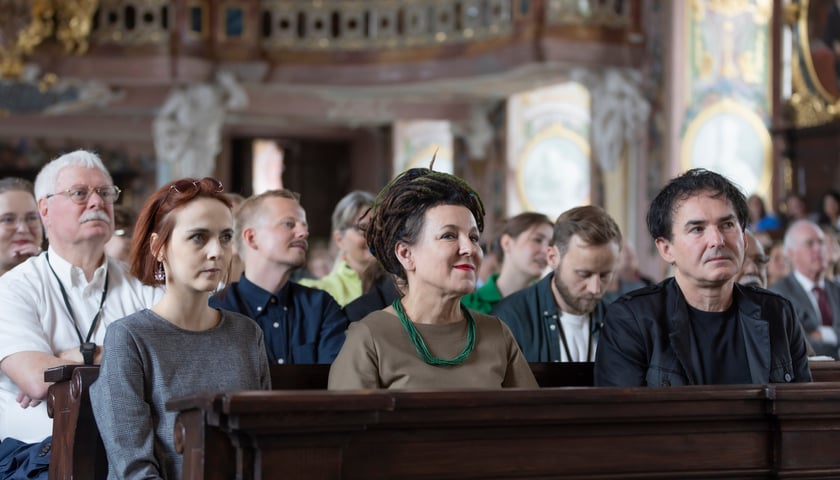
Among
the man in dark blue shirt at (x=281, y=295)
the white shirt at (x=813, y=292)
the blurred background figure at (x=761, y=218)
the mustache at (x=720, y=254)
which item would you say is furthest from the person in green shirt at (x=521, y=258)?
the blurred background figure at (x=761, y=218)

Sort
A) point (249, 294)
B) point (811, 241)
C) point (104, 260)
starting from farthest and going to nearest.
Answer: point (811, 241)
point (249, 294)
point (104, 260)

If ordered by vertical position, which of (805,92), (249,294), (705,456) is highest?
(805,92)

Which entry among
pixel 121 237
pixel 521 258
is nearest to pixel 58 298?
pixel 121 237

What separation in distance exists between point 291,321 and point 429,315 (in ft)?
4.69

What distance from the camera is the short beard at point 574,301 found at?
16.6 ft

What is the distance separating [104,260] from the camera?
459 cm

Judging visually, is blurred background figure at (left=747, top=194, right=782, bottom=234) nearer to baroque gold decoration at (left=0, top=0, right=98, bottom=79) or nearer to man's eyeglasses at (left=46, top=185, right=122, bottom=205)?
baroque gold decoration at (left=0, top=0, right=98, bottom=79)

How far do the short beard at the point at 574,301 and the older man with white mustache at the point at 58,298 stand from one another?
166cm

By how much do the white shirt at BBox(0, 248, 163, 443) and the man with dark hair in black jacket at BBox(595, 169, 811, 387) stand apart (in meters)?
1.73

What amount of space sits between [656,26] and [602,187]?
1965 millimetres

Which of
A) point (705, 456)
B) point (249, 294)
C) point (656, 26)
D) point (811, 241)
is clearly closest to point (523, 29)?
point (656, 26)

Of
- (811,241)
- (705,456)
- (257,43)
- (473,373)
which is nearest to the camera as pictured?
(705,456)

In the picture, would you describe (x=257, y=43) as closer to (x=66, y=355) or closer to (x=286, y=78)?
(x=286, y=78)

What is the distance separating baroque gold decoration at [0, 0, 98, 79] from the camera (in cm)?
1494
